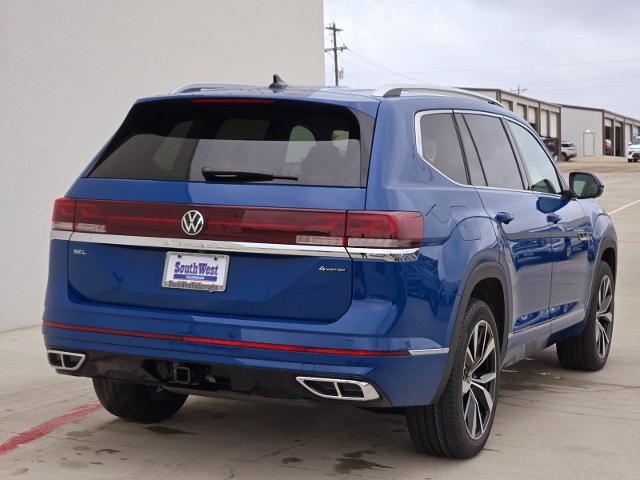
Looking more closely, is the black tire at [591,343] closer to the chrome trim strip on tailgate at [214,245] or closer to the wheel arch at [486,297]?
the wheel arch at [486,297]

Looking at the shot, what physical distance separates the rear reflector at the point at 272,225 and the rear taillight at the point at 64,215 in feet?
0.66

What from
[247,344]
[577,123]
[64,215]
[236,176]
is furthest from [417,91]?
[577,123]

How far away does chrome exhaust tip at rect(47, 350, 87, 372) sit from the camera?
16.7 feet

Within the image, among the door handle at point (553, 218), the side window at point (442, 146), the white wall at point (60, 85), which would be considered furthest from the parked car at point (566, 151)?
the side window at point (442, 146)

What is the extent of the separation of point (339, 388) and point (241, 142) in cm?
120

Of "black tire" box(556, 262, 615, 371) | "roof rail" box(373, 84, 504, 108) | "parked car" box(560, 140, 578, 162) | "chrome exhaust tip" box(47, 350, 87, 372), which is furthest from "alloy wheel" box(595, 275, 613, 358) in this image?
"parked car" box(560, 140, 578, 162)

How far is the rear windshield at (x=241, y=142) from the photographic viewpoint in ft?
15.9

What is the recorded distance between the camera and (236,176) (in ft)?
16.1

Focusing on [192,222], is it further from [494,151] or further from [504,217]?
[494,151]

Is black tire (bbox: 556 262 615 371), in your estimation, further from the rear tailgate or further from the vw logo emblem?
the vw logo emblem

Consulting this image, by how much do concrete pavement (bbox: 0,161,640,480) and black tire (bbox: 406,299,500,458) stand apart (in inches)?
3.2

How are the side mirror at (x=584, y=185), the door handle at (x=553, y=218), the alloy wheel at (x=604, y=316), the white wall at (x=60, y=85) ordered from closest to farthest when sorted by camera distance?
the door handle at (x=553, y=218), the side mirror at (x=584, y=185), the alloy wheel at (x=604, y=316), the white wall at (x=60, y=85)

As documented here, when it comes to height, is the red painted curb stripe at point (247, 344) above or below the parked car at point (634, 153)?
below

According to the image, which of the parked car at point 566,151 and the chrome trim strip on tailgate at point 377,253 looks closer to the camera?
the chrome trim strip on tailgate at point 377,253
